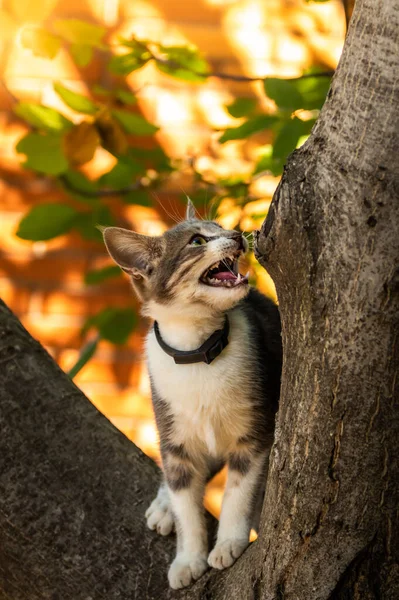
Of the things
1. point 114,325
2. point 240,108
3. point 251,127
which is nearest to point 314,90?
point 240,108

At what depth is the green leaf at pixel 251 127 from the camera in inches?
86.0

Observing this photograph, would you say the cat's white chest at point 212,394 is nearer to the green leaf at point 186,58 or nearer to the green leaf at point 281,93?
the green leaf at point 281,93

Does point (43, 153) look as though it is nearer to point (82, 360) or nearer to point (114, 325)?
point (82, 360)

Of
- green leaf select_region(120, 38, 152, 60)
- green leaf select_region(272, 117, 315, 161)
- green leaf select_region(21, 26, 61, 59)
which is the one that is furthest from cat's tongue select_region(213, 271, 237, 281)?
green leaf select_region(21, 26, 61, 59)

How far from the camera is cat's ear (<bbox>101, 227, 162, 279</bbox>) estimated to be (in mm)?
2232

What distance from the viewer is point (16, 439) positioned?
202cm

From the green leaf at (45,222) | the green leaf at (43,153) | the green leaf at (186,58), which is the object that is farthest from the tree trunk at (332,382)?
the green leaf at (186,58)

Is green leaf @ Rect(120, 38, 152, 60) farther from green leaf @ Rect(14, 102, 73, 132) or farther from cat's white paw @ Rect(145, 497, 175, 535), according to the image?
cat's white paw @ Rect(145, 497, 175, 535)

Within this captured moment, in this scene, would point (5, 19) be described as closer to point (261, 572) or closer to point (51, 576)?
point (51, 576)

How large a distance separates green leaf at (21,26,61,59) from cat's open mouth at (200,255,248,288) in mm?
768

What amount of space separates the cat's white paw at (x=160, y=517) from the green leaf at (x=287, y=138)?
949mm

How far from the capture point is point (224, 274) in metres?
2.25

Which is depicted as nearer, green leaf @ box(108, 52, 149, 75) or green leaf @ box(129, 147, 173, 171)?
green leaf @ box(108, 52, 149, 75)

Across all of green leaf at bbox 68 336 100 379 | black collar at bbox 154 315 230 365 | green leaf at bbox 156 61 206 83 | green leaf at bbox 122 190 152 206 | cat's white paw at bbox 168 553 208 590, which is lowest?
cat's white paw at bbox 168 553 208 590
